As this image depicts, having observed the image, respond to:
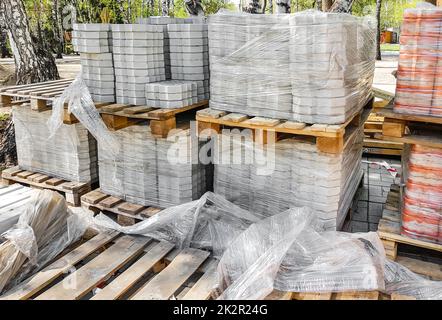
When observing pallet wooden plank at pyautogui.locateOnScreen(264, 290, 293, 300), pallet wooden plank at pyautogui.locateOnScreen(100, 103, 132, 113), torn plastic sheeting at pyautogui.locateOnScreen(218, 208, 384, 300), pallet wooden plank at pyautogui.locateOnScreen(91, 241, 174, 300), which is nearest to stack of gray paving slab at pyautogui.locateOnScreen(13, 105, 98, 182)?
pallet wooden plank at pyautogui.locateOnScreen(100, 103, 132, 113)

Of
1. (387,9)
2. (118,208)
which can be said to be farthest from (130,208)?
(387,9)

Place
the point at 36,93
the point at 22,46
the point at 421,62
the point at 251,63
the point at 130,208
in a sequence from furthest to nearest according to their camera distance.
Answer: the point at 22,46, the point at 36,93, the point at 130,208, the point at 251,63, the point at 421,62

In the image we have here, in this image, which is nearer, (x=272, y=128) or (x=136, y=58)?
(x=272, y=128)

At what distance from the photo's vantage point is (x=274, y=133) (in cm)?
384

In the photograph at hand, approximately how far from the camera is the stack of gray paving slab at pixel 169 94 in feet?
14.0

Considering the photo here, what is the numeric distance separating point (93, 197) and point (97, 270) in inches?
50.9

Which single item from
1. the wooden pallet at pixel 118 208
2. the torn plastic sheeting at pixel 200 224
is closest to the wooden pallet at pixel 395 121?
the torn plastic sheeting at pixel 200 224

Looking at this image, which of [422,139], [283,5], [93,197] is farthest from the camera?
[283,5]

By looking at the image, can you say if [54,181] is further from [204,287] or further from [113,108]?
[204,287]

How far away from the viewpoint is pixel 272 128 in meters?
3.72

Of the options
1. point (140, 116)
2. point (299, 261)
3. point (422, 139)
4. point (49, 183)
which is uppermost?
point (140, 116)

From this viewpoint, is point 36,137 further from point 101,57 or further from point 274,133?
point 274,133

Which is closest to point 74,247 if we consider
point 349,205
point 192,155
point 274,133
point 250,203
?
point 192,155

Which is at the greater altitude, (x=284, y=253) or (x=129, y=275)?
(x=284, y=253)
